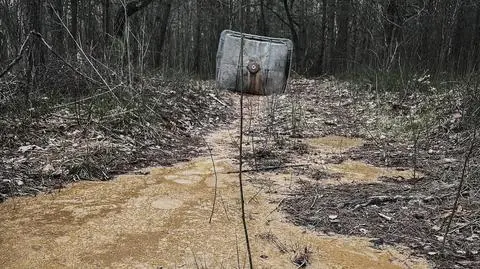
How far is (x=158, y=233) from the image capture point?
2.96 m

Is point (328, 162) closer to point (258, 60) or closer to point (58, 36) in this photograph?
point (258, 60)

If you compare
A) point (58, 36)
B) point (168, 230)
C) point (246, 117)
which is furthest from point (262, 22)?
point (168, 230)

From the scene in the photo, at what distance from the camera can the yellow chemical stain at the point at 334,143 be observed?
5.43 meters

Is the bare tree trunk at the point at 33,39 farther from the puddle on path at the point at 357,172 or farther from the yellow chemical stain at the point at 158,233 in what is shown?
the puddle on path at the point at 357,172

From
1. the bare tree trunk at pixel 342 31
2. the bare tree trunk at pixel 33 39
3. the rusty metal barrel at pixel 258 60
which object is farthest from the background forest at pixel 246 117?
the bare tree trunk at pixel 342 31

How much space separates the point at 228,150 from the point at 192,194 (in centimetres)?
155

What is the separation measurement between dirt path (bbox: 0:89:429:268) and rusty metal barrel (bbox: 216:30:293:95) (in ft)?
15.5

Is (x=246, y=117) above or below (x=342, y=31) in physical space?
below

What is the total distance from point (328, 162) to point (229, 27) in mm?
1700

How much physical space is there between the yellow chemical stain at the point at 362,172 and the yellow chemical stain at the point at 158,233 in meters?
0.93

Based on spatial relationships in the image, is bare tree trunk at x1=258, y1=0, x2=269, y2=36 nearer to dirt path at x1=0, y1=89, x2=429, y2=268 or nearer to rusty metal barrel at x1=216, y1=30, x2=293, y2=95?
rusty metal barrel at x1=216, y1=30, x2=293, y2=95

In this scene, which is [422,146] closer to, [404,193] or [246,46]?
[404,193]

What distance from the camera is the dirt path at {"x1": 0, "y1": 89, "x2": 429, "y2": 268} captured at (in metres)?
2.58

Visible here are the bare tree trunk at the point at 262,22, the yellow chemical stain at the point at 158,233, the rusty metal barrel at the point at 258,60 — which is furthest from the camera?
the bare tree trunk at the point at 262,22
